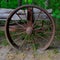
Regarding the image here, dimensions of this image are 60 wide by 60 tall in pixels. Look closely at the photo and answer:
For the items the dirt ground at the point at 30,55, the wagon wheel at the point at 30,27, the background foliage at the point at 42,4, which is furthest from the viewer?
the background foliage at the point at 42,4

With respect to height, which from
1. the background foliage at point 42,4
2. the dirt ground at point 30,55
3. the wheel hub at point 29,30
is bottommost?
the dirt ground at point 30,55

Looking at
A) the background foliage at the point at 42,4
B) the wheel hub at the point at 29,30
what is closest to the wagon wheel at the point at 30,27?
the wheel hub at the point at 29,30

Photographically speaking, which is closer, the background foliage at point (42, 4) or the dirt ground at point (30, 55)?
the dirt ground at point (30, 55)

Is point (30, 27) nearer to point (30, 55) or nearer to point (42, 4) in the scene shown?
point (30, 55)

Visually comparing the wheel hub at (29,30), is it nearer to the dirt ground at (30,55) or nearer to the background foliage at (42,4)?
the dirt ground at (30,55)

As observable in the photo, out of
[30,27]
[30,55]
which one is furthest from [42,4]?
[30,55]

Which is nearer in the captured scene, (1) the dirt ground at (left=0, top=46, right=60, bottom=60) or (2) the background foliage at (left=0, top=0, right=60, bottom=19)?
(1) the dirt ground at (left=0, top=46, right=60, bottom=60)

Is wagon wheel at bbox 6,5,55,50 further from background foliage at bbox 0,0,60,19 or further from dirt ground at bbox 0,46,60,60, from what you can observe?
background foliage at bbox 0,0,60,19

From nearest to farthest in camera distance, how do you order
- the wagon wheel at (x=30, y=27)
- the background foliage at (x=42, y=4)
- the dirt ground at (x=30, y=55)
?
the dirt ground at (x=30, y=55) < the wagon wheel at (x=30, y=27) < the background foliage at (x=42, y=4)

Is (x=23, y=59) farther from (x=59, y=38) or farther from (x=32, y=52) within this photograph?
(x=59, y=38)

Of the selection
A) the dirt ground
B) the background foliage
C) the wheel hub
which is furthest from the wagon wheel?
the background foliage

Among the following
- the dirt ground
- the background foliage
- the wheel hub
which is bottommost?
the dirt ground

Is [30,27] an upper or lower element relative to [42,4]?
lower

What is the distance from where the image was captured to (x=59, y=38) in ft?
21.8
